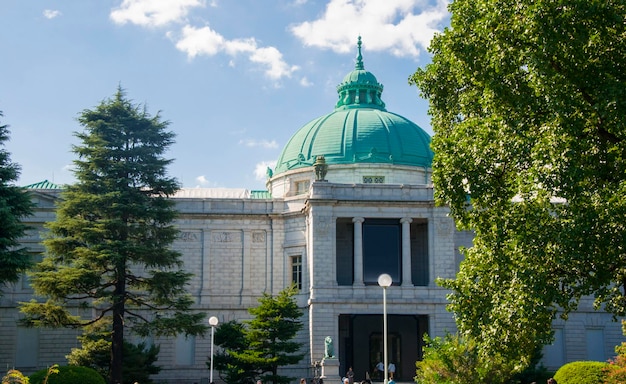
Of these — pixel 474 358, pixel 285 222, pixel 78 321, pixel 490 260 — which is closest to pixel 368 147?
pixel 285 222

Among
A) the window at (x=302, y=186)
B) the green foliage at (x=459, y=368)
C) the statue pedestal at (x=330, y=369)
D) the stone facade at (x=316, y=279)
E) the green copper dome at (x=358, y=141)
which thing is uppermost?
the green copper dome at (x=358, y=141)

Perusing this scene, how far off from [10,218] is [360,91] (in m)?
35.0

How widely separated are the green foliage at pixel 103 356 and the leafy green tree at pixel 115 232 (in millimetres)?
742

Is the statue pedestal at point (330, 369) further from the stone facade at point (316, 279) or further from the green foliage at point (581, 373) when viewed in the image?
the green foliage at point (581, 373)

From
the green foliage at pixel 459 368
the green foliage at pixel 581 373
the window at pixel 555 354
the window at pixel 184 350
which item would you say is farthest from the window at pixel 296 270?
the green foliage at pixel 459 368

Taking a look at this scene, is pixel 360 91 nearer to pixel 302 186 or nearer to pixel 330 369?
pixel 302 186

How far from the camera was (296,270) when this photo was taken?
50.6 m

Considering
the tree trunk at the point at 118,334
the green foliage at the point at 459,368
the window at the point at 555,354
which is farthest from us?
the window at the point at 555,354

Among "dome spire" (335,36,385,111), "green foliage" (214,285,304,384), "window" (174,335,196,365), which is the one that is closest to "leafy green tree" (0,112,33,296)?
"green foliage" (214,285,304,384)

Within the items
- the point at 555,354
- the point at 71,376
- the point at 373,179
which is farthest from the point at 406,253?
the point at 71,376

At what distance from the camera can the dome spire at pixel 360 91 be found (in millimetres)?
61344

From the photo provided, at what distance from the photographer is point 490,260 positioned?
21.0m

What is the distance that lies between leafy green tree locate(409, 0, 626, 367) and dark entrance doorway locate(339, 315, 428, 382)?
28906mm

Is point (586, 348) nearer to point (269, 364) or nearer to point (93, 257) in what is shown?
point (269, 364)
